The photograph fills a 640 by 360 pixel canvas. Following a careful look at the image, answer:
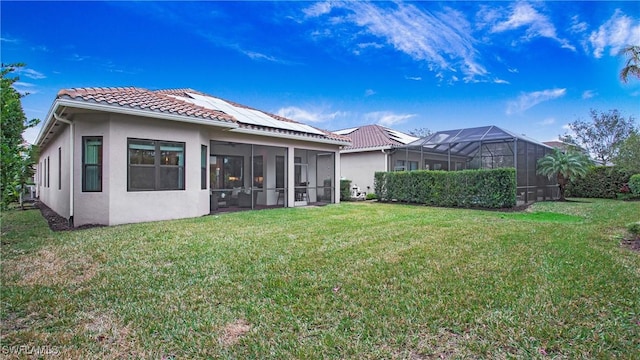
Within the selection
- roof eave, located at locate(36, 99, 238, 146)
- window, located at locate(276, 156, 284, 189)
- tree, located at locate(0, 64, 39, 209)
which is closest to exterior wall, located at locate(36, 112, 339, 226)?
roof eave, located at locate(36, 99, 238, 146)

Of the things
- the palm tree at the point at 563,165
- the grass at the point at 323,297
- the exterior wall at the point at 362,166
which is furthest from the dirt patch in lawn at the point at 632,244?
the exterior wall at the point at 362,166

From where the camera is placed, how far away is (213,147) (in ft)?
49.0

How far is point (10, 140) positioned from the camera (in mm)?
5164

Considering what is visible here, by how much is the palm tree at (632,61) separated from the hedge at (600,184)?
45.1ft

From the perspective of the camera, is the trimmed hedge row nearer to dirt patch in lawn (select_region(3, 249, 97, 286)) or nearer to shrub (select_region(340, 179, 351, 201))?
shrub (select_region(340, 179, 351, 201))

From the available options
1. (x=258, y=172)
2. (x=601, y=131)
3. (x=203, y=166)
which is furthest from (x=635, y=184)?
(x=203, y=166)

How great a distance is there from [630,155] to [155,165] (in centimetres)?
1408

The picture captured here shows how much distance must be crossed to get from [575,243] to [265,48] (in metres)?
15.0

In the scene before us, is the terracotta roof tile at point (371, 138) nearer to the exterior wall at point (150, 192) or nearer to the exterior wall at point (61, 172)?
the exterior wall at point (150, 192)

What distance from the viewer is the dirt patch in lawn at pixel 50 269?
446 cm

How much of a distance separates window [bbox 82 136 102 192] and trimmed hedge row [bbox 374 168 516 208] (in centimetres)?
1299

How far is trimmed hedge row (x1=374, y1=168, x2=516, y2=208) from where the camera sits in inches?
536

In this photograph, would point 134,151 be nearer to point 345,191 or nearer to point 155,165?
point 155,165

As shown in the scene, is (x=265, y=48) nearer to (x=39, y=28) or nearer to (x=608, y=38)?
(x=39, y=28)
